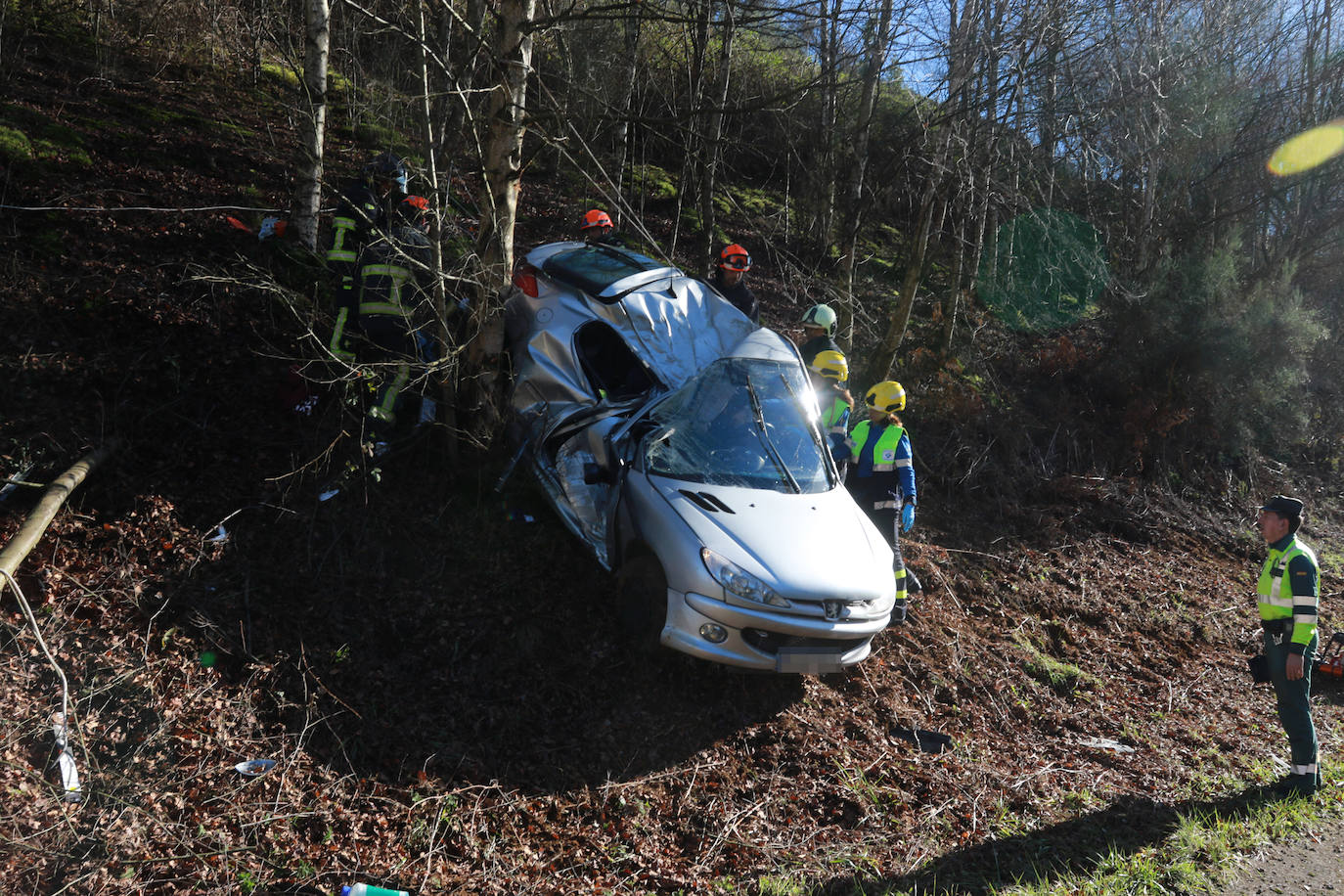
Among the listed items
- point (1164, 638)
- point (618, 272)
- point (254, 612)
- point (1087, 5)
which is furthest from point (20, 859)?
point (1087, 5)

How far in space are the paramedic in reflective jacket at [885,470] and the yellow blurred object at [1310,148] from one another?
15.8 m

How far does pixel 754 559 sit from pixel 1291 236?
17955 mm

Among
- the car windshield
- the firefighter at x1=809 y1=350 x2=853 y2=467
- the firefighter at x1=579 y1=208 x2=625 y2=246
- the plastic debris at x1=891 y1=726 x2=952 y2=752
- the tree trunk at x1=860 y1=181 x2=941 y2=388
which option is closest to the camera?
the car windshield

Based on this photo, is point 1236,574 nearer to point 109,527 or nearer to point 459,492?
point 459,492

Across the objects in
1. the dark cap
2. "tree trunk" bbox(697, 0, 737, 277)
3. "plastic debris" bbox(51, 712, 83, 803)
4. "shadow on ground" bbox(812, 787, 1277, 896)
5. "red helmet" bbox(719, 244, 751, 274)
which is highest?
"tree trunk" bbox(697, 0, 737, 277)

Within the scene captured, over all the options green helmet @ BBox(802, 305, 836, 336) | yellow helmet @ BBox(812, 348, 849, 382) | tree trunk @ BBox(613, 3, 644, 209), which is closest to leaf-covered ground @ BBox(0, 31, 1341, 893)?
yellow helmet @ BBox(812, 348, 849, 382)

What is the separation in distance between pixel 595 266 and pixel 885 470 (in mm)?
2961

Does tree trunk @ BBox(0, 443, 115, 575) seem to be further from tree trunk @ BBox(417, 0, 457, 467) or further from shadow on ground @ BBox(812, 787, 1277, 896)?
shadow on ground @ BBox(812, 787, 1277, 896)

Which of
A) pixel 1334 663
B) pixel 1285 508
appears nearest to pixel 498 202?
pixel 1285 508

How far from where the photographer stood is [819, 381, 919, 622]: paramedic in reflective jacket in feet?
22.1

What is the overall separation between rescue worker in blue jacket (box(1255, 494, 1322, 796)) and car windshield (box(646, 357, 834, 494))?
3.23 m

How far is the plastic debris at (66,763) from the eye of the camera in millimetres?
3769

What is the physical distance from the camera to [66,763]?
386 cm

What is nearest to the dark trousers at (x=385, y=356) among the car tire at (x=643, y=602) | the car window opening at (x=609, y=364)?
the car window opening at (x=609, y=364)
